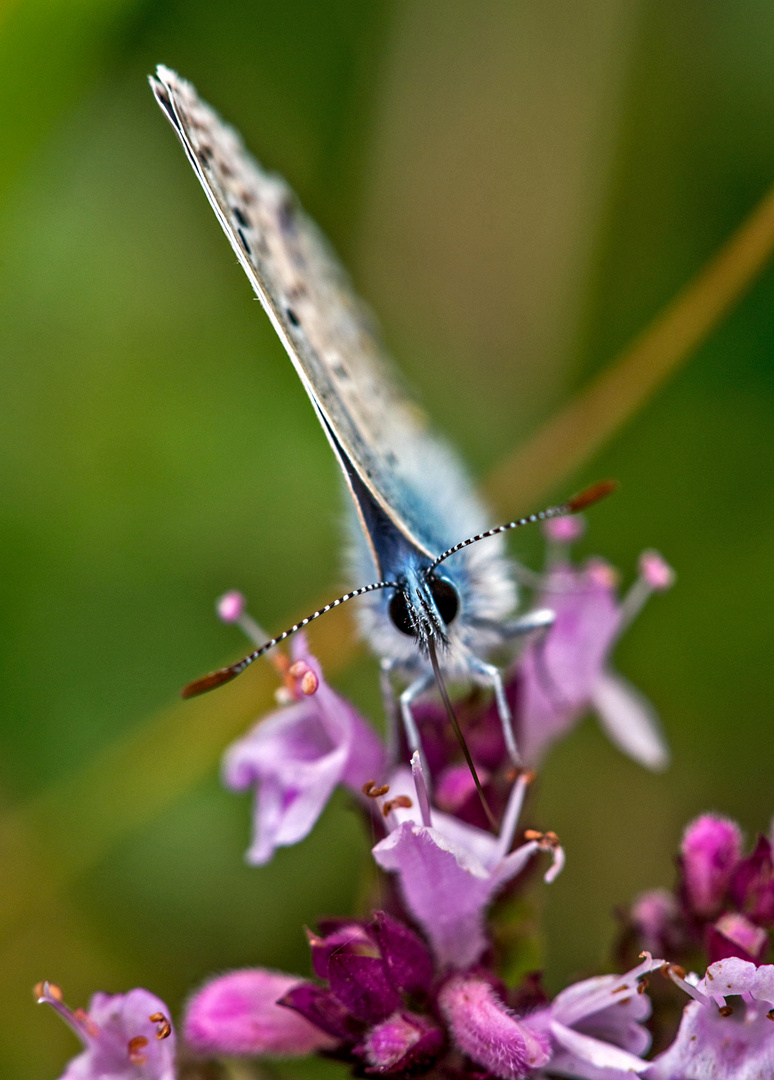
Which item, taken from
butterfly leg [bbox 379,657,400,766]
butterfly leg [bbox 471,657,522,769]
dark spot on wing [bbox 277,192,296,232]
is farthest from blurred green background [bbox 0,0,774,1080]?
butterfly leg [bbox 471,657,522,769]

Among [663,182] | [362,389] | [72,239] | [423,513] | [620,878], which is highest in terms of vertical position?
[72,239]

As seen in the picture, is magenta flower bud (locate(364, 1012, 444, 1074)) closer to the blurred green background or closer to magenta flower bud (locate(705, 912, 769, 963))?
magenta flower bud (locate(705, 912, 769, 963))

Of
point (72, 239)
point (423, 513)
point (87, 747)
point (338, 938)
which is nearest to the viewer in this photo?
point (338, 938)

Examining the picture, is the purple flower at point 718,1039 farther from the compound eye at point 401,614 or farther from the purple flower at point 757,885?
the compound eye at point 401,614

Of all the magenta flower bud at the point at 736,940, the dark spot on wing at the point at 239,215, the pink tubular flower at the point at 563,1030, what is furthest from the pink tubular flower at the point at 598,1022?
the dark spot on wing at the point at 239,215

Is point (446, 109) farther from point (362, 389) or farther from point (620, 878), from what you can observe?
point (620, 878)

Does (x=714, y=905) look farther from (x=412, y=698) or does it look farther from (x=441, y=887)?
(x=412, y=698)

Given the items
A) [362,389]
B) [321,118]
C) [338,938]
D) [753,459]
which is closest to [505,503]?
[753,459]
